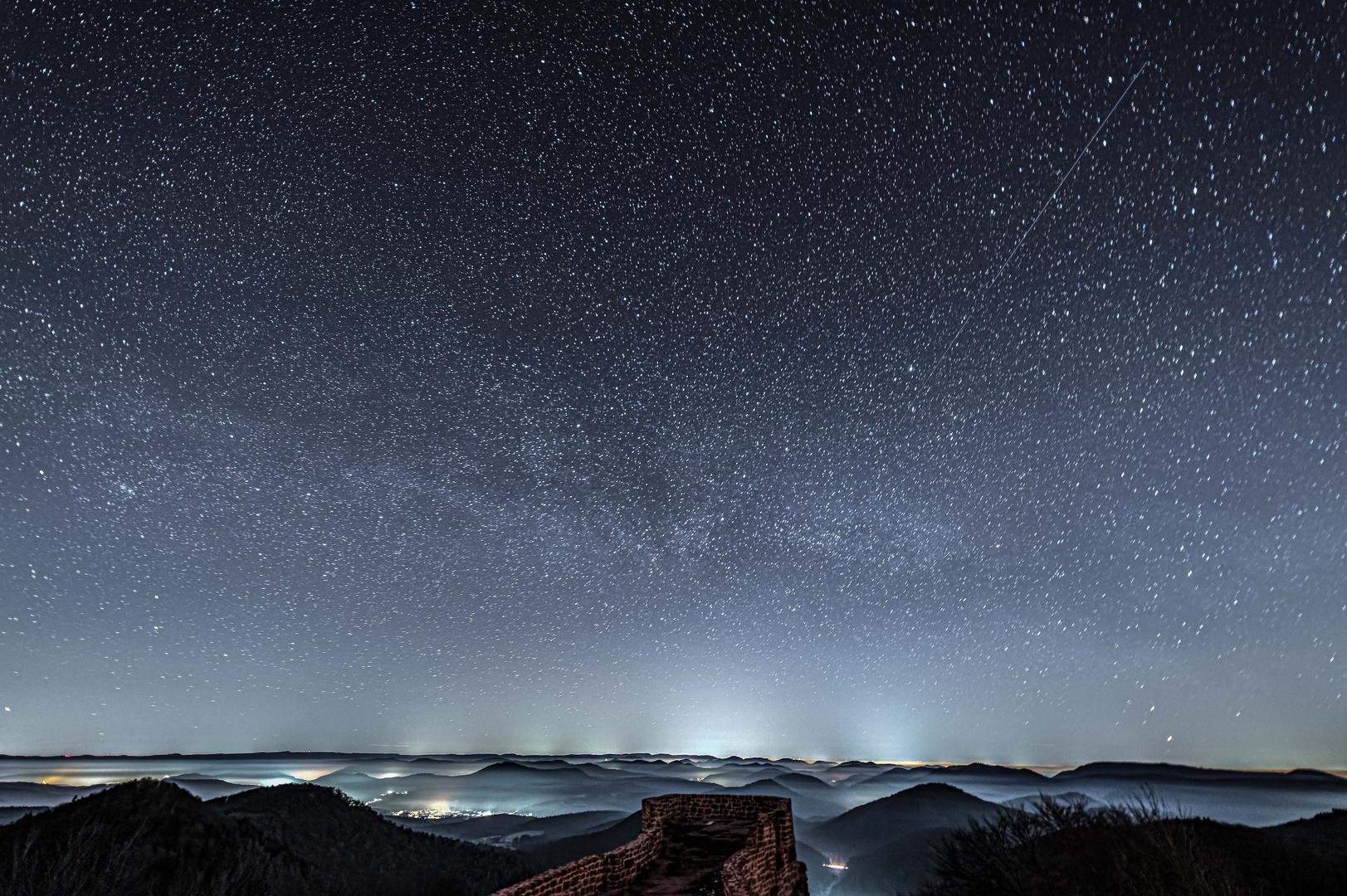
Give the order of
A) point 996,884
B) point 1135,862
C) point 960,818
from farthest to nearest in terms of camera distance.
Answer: point 960,818 → point 996,884 → point 1135,862

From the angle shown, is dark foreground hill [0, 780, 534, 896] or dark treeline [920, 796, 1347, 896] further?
dark foreground hill [0, 780, 534, 896]

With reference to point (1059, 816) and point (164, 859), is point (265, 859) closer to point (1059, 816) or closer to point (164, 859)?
point (164, 859)

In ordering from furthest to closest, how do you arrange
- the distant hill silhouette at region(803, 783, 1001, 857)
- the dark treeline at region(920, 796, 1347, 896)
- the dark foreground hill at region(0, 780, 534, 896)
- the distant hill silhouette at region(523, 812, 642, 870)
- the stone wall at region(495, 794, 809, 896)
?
the distant hill silhouette at region(803, 783, 1001, 857), the distant hill silhouette at region(523, 812, 642, 870), the dark foreground hill at region(0, 780, 534, 896), the dark treeline at region(920, 796, 1347, 896), the stone wall at region(495, 794, 809, 896)

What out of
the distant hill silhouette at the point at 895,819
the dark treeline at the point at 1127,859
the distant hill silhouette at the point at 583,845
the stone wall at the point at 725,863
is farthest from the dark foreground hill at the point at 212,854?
the distant hill silhouette at the point at 895,819

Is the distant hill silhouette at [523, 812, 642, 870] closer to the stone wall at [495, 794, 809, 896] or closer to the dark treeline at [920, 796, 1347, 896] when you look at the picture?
the dark treeline at [920, 796, 1347, 896]

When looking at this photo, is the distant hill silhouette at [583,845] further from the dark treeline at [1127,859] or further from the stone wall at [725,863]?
the stone wall at [725,863]

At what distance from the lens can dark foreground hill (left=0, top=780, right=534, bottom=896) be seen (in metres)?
31.0

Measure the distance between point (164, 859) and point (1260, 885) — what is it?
54.6 m

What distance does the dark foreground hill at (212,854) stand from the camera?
3095 centimetres

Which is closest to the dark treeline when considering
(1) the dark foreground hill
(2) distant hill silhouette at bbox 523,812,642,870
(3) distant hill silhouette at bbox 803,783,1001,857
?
(1) the dark foreground hill

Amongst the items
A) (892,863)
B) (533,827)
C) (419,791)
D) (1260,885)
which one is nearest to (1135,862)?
(1260,885)

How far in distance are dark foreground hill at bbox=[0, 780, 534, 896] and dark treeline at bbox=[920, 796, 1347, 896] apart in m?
35.4

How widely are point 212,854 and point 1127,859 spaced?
1858 inches

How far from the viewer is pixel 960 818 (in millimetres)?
125938
